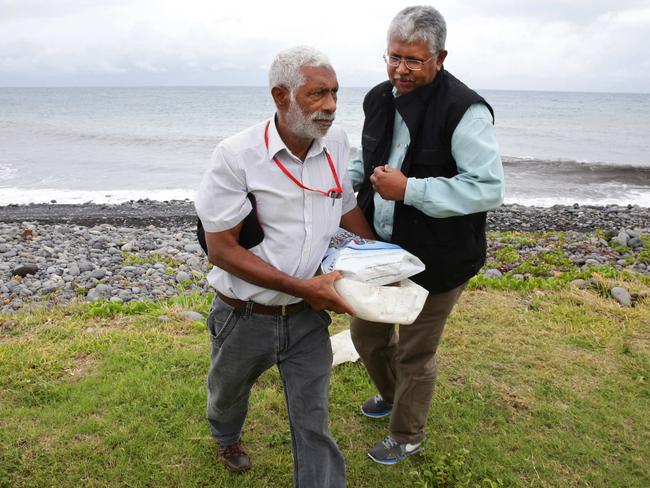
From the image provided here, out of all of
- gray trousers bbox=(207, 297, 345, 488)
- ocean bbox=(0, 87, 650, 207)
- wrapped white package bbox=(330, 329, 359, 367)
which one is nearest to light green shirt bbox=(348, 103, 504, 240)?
gray trousers bbox=(207, 297, 345, 488)

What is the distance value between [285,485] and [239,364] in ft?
3.34

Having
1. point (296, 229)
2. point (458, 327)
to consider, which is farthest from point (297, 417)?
point (458, 327)

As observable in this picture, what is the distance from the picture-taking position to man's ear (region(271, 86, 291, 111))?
2.60 meters

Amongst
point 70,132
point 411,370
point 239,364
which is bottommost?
point 70,132

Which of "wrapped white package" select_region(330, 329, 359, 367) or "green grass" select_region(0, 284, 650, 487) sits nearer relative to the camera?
"green grass" select_region(0, 284, 650, 487)

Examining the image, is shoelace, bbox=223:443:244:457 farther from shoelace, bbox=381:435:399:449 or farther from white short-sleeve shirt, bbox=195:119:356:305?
white short-sleeve shirt, bbox=195:119:356:305

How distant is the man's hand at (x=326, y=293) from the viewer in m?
2.59

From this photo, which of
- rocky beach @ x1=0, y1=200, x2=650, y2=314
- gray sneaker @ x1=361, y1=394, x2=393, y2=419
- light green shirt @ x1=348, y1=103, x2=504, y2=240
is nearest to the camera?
light green shirt @ x1=348, y1=103, x2=504, y2=240

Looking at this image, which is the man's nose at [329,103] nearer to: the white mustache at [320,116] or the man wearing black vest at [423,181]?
the white mustache at [320,116]

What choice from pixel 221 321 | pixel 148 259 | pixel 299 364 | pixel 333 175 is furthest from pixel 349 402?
pixel 148 259

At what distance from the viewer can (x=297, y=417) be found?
2898 millimetres

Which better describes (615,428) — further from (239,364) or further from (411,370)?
(239,364)

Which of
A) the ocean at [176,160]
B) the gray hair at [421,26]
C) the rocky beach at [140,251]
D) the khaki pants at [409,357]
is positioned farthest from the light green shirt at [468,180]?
the ocean at [176,160]

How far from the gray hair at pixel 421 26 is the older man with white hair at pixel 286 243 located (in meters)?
0.51
